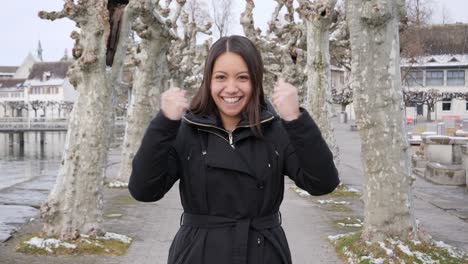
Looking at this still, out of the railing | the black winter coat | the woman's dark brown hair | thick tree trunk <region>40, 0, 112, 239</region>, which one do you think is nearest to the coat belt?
the black winter coat

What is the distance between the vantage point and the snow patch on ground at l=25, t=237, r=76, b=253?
8.23 metres

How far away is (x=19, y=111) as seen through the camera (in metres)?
102

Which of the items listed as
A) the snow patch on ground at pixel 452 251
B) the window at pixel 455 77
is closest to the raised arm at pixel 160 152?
the snow patch on ground at pixel 452 251

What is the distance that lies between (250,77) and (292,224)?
26.3 feet

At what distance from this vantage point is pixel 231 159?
A: 301 centimetres

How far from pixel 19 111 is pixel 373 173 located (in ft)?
329

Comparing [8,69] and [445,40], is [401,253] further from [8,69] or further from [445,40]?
[8,69]

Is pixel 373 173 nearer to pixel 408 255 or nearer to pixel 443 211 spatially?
pixel 408 255

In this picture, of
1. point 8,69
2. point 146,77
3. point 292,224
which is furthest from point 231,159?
point 8,69

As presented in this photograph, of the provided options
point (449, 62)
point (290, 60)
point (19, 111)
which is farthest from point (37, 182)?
point (19, 111)

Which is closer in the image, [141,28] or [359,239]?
[359,239]

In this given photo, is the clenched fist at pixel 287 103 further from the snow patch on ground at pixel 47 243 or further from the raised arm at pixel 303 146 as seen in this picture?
the snow patch on ground at pixel 47 243

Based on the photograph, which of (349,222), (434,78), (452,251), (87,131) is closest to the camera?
(452,251)

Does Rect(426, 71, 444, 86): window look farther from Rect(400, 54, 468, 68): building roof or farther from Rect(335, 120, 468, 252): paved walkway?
Rect(335, 120, 468, 252): paved walkway
